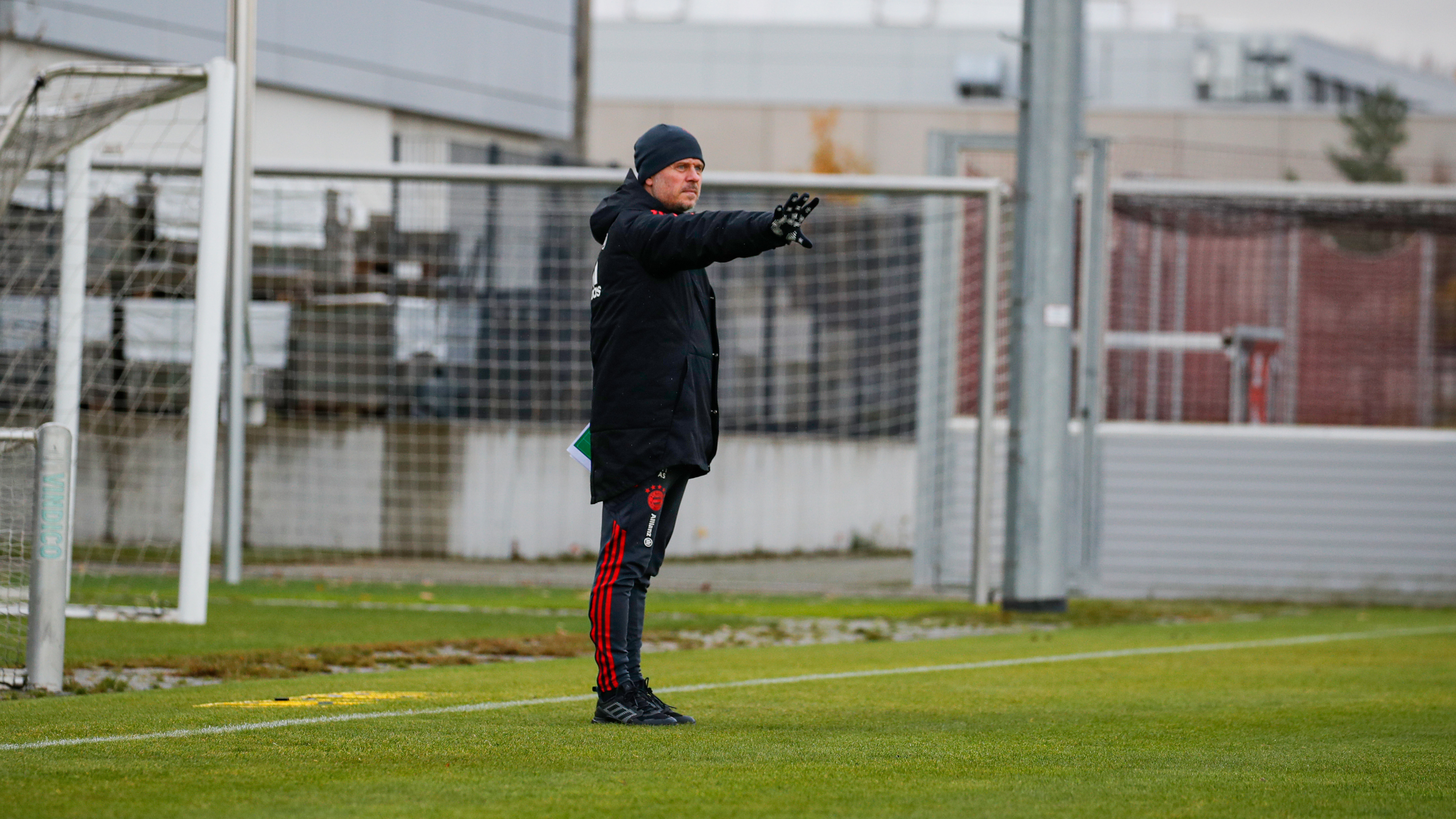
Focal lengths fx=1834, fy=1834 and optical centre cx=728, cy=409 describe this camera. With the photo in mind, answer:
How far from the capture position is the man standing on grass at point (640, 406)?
544 cm

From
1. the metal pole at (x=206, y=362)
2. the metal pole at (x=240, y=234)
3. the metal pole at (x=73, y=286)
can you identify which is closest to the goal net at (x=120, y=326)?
the metal pole at (x=73, y=286)

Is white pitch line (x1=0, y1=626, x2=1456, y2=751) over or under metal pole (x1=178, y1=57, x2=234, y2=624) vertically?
under

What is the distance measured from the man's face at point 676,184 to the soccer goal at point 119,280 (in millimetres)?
4546

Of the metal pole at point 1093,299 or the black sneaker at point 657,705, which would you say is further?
the metal pole at point 1093,299

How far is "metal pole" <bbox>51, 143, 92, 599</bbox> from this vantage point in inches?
423

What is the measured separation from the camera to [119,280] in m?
13.8

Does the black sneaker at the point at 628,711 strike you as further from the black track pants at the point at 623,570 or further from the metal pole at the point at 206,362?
the metal pole at the point at 206,362

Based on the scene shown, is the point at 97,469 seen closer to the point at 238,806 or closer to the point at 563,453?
the point at 563,453

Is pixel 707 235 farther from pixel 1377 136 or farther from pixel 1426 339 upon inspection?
pixel 1377 136

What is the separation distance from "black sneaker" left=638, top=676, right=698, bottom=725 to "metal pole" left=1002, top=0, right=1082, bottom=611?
6881mm

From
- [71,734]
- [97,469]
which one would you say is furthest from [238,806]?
[97,469]

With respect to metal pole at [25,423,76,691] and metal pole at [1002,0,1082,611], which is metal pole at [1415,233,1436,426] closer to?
metal pole at [1002,0,1082,611]

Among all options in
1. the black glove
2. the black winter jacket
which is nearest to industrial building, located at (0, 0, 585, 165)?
the black winter jacket

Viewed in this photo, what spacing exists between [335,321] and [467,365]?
1240 millimetres
